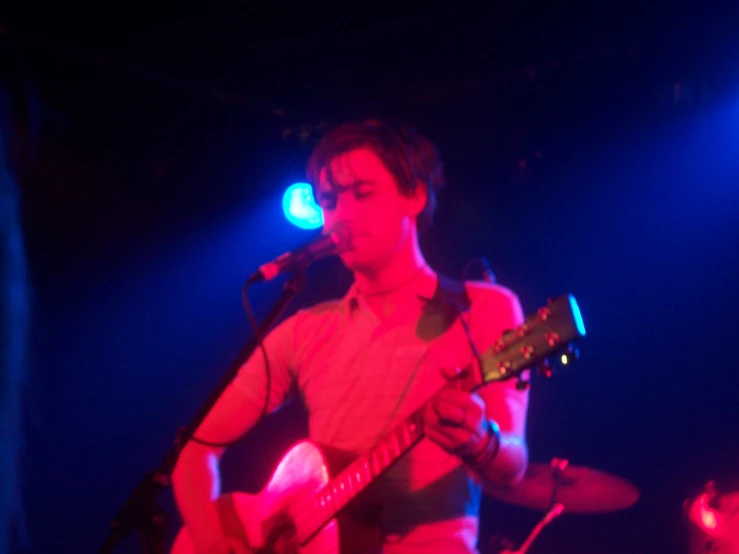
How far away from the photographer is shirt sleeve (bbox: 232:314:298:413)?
2.89 meters

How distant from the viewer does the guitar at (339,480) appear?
1.84 m

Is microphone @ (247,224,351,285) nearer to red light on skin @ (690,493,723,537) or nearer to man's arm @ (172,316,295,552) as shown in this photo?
man's arm @ (172,316,295,552)

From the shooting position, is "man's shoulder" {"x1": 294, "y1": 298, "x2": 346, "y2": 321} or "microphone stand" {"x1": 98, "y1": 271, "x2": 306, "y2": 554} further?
"man's shoulder" {"x1": 294, "y1": 298, "x2": 346, "y2": 321}

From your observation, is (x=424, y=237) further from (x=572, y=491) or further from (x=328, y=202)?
(x=572, y=491)

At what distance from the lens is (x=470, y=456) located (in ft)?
6.19

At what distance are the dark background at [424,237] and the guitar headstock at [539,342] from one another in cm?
152

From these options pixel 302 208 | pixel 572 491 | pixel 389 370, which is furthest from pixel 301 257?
pixel 302 208

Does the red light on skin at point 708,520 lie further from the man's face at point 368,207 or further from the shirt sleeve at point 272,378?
the shirt sleeve at point 272,378

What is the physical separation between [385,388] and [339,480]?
1.37ft

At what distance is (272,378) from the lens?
291cm

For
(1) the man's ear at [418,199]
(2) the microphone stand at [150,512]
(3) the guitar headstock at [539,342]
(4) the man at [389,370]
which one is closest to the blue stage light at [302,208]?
(4) the man at [389,370]

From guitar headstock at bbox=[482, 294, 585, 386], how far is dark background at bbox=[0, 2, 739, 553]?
152cm

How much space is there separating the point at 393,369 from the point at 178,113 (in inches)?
95.6

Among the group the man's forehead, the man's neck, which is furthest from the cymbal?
the man's forehead
